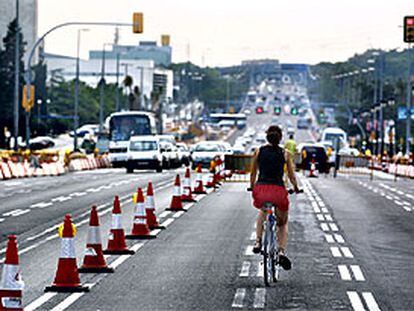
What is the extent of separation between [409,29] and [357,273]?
30142 mm

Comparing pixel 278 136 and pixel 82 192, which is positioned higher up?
pixel 278 136

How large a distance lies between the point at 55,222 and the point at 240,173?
97.5 feet

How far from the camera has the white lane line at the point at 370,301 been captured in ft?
46.0

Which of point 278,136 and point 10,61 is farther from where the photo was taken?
point 10,61

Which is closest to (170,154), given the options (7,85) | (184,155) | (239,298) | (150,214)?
(184,155)

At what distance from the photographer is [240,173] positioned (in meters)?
55.7

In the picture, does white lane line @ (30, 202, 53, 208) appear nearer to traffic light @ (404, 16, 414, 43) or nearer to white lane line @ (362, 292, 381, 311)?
white lane line @ (362, 292, 381, 311)

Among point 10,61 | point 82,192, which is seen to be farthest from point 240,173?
point 10,61

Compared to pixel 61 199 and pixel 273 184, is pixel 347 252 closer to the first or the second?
pixel 273 184

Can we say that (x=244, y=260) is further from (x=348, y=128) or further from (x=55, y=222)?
(x=348, y=128)

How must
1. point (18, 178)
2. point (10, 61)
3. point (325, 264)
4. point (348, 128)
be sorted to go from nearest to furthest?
point (325, 264) < point (18, 178) < point (10, 61) < point (348, 128)

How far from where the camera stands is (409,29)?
153ft

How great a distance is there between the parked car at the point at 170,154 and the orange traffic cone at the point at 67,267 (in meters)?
51.6

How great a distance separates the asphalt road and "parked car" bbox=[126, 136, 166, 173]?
27825mm
